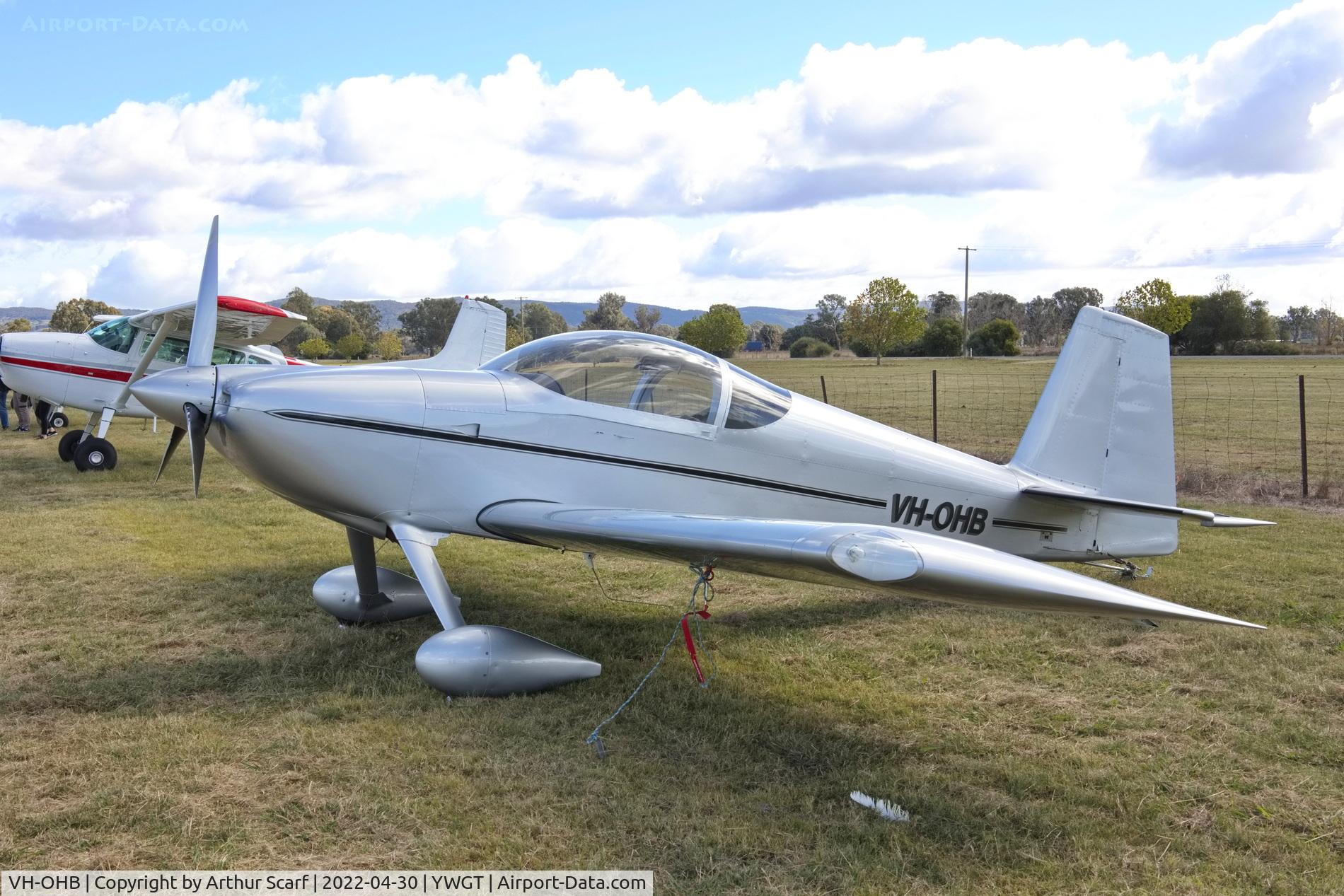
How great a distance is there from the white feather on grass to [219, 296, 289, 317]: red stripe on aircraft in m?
11.4

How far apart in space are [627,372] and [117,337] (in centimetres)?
1242

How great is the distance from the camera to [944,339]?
238ft

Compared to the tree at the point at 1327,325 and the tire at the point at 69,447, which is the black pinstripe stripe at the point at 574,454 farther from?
the tree at the point at 1327,325

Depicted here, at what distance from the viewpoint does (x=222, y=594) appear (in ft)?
22.0

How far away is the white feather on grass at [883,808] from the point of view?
11.6 ft

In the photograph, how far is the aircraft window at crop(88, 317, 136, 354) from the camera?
14.3 meters

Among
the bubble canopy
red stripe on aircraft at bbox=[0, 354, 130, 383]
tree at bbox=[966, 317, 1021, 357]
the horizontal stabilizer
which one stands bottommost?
the horizontal stabilizer

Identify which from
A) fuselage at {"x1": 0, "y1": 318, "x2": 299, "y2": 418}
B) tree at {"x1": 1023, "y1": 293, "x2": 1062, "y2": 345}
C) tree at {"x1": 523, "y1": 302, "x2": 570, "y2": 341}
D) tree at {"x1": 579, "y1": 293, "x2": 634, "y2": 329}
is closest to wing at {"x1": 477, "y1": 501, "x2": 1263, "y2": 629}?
fuselage at {"x1": 0, "y1": 318, "x2": 299, "y2": 418}

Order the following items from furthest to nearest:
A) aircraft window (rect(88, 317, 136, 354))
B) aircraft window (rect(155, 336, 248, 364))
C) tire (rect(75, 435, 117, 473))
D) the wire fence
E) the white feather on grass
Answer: aircraft window (rect(88, 317, 136, 354)) < aircraft window (rect(155, 336, 248, 364)) < tire (rect(75, 435, 117, 473)) < the wire fence < the white feather on grass

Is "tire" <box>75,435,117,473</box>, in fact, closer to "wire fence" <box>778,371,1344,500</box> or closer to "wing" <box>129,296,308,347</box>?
"wing" <box>129,296,308,347</box>

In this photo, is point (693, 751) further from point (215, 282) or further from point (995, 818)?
point (215, 282)

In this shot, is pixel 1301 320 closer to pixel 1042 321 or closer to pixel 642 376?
pixel 1042 321

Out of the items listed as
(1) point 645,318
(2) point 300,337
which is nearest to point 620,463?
(1) point 645,318

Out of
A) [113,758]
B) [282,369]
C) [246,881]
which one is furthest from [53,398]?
[246,881]
